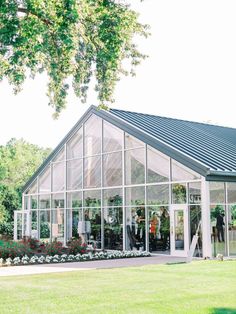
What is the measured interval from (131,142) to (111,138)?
4.81ft

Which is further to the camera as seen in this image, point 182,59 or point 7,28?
point 182,59

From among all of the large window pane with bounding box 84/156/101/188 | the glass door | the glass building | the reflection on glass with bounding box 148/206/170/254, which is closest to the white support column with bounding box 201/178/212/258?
the glass building

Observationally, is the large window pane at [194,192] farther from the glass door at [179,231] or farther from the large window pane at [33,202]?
the large window pane at [33,202]

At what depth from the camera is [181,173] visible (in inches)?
752

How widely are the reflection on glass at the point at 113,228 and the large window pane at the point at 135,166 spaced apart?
147 centimetres

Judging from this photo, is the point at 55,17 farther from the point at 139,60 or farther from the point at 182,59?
the point at 182,59

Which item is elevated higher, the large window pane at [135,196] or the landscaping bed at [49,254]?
the large window pane at [135,196]

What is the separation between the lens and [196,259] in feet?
58.4

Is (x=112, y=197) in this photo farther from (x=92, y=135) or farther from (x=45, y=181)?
(x=45, y=181)

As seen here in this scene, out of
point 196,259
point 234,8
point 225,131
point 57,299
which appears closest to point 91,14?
point 234,8

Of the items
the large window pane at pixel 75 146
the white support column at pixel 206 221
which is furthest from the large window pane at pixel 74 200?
the white support column at pixel 206 221

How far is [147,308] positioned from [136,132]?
44.6ft

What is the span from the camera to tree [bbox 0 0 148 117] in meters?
11.8

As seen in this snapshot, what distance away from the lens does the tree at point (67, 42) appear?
11773 millimetres
